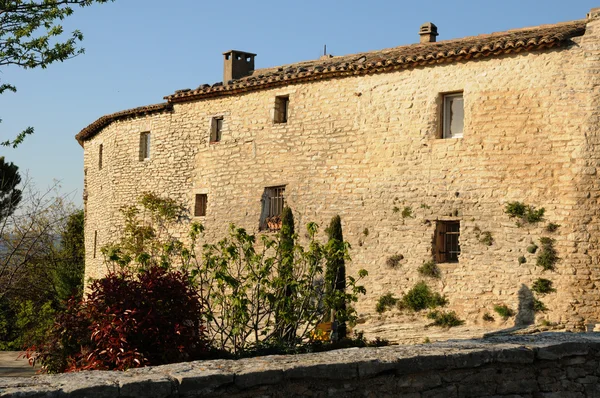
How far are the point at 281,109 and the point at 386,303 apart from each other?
19.4ft

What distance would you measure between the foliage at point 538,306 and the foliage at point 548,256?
2.14 feet

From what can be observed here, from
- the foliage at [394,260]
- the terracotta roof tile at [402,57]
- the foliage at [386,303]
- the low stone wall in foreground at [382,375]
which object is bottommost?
the foliage at [386,303]

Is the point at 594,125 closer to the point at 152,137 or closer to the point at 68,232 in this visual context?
the point at 152,137

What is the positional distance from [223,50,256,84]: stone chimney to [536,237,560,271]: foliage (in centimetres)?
1233

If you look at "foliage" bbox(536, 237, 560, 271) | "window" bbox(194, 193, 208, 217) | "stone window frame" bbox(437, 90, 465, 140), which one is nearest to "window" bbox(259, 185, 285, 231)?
"window" bbox(194, 193, 208, 217)

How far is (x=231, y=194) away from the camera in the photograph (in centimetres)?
2022

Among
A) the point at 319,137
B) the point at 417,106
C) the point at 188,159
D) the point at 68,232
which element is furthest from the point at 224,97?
the point at 68,232

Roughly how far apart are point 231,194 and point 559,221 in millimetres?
8747

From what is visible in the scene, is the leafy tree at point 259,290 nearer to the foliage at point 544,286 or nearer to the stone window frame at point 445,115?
the foliage at point 544,286

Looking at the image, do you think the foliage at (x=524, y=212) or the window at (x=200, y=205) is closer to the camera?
the foliage at (x=524, y=212)

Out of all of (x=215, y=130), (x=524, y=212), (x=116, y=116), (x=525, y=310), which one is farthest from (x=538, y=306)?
(x=116, y=116)

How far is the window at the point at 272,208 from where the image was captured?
1916cm

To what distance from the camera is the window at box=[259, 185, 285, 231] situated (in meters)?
19.2

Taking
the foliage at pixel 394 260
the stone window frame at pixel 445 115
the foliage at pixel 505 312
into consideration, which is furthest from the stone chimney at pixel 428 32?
the foliage at pixel 505 312
